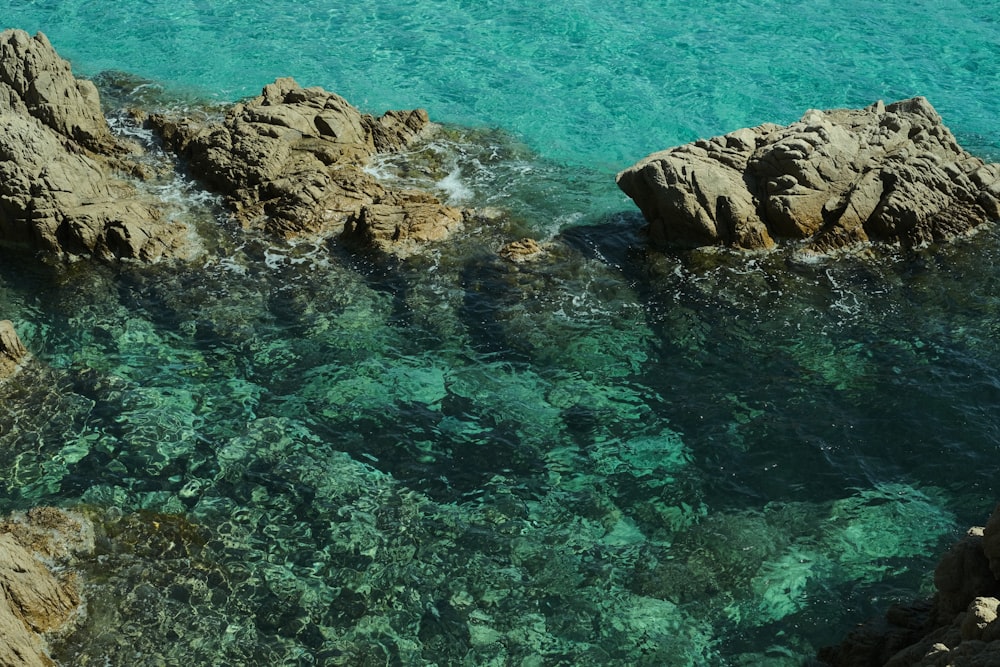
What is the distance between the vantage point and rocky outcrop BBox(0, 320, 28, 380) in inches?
477

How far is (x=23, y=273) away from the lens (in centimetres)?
1407

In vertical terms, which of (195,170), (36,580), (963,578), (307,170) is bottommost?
(36,580)

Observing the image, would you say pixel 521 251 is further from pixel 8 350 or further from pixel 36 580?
pixel 36 580

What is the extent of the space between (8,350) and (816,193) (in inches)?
442

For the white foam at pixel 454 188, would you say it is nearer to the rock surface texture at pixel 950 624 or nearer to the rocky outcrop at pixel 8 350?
the rocky outcrop at pixel 8 350

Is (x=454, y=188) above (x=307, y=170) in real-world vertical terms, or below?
below

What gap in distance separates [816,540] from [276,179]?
9879mm

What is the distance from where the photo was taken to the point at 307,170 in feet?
51.1

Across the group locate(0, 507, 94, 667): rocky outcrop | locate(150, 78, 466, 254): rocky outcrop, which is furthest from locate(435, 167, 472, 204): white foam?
locate(0, 507, 94, 667): rocky outcrop

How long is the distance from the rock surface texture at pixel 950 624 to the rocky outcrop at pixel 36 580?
270 inches

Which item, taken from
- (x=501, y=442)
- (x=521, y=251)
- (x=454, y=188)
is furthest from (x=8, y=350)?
(x=454, y=188)

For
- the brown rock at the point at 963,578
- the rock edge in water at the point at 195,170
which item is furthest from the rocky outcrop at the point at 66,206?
the brown rock at the point at 963,578

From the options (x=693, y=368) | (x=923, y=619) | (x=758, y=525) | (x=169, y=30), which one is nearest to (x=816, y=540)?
(x=758, y=525)

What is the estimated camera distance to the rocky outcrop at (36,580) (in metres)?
8.12
